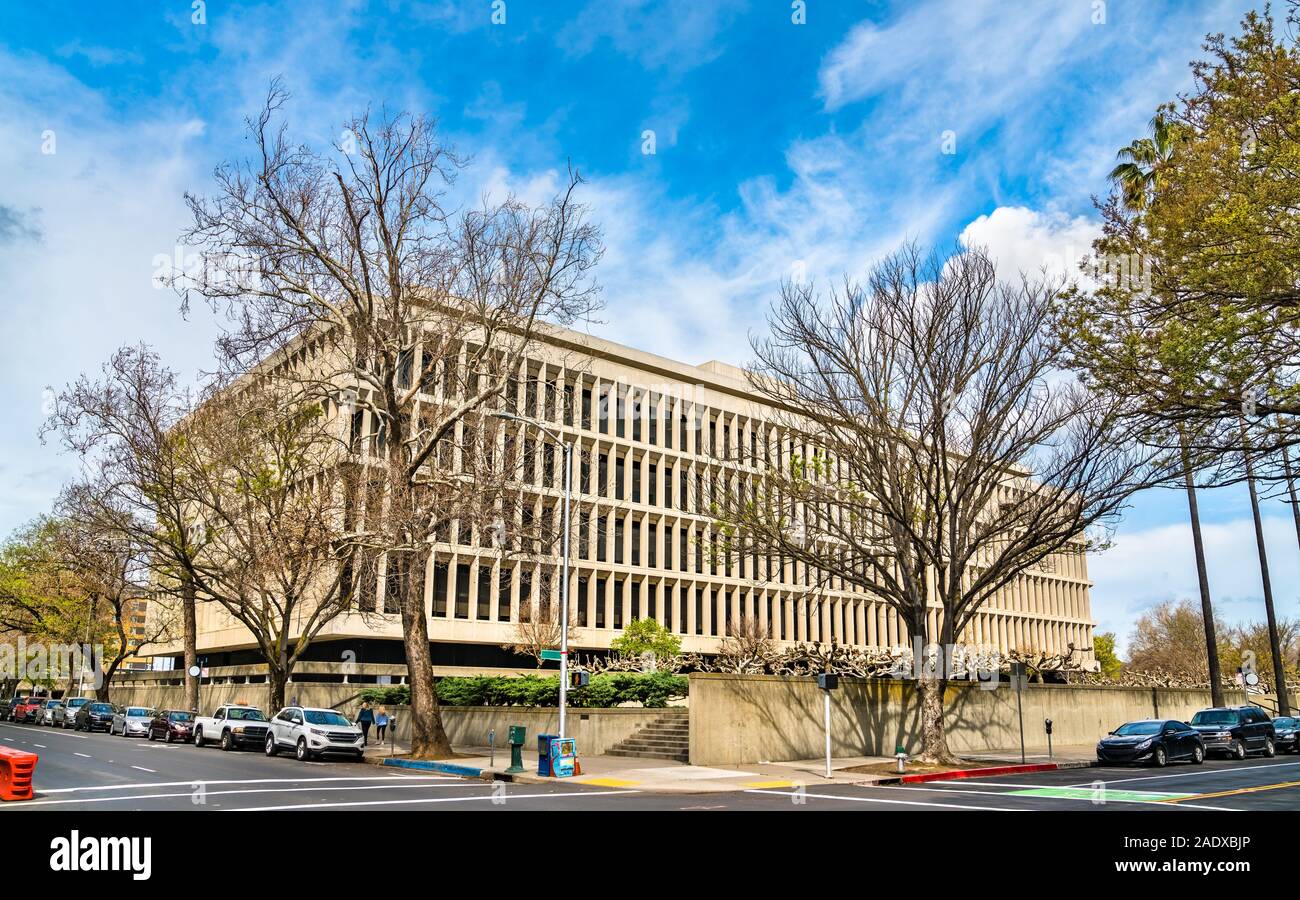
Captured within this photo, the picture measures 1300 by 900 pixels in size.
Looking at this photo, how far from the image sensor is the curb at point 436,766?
76.9ft

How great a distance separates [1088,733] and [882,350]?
858 inches

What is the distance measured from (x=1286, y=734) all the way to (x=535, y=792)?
31.1 m

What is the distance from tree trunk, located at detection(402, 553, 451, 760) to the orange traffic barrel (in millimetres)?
12188

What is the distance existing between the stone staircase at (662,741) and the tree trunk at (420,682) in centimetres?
506

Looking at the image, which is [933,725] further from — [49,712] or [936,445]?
[49,712]

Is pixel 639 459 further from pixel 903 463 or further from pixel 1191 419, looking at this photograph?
pixel 1191 419

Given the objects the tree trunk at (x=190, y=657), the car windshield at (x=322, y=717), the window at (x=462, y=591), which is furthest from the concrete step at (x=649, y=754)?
the window at (x=462, y=591)

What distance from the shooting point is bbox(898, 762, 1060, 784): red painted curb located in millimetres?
23000

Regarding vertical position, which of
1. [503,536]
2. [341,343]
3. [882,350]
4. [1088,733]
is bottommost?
[1088,733]

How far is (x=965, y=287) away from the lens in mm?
25188

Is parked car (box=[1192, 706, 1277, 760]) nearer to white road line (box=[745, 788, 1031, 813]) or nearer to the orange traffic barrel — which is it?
white road line (box=[745, 788, 1031, 813])
